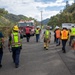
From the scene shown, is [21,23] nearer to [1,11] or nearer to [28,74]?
[1,11]

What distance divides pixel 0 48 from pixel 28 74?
95.2 inches

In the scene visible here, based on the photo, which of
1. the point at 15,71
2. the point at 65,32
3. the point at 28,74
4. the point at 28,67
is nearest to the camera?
the point at 28,74

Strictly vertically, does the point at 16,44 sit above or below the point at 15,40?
below

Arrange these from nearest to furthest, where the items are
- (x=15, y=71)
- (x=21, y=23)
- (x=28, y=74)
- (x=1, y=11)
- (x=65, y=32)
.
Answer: (x=28, y=74) < (x=15, y=71) < (x=65, y=32) < (x=1, y=11) < (x=21, y=23)

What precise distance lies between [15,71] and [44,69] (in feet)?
3.99

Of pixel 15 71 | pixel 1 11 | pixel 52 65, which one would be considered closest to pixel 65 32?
pixel 52 65

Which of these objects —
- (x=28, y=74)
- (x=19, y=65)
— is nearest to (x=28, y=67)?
(x=19, y=65)

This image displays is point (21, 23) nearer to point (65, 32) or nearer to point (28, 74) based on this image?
point (65, 32)

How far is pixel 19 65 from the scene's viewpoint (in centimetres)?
1163

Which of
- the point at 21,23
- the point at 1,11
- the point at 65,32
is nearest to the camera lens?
the point at 65,32

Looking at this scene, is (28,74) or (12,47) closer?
(28,74)

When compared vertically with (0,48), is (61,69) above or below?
below

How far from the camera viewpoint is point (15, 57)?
37.9 ft

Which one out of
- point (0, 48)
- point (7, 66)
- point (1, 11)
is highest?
point (1, 11)
